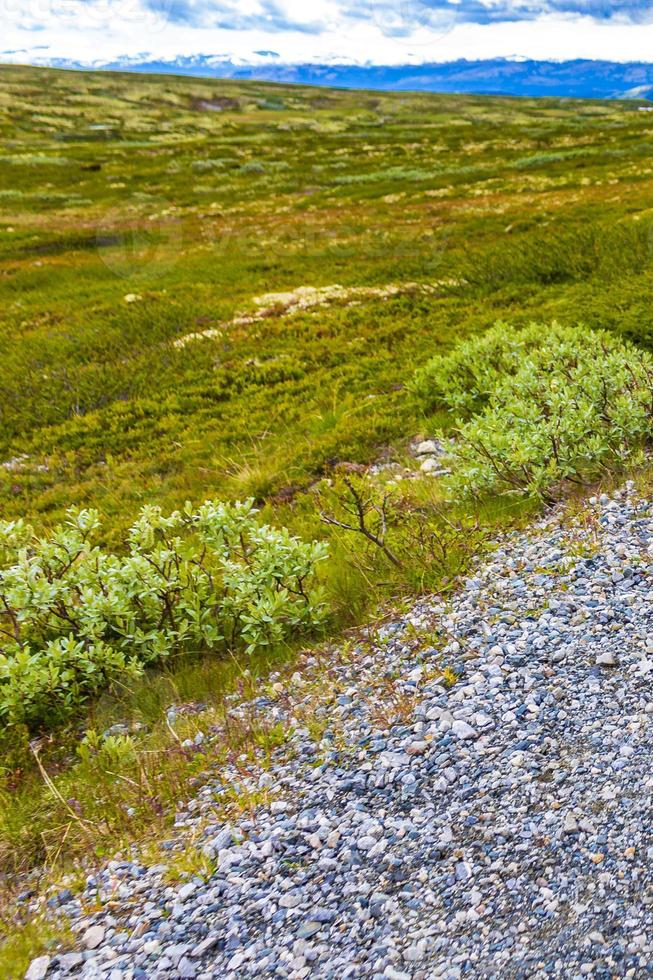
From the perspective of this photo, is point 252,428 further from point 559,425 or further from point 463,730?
point 463,730

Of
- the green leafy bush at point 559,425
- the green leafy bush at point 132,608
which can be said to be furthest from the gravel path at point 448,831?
the green leafy bush at point 559,425

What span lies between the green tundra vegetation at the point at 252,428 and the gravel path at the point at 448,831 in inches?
28.2

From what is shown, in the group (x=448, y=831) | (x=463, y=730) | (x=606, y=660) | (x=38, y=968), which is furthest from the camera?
(x=606, y=660)

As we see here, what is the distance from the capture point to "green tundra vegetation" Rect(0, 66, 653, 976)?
6129 mm

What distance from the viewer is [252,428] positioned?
48.6ft

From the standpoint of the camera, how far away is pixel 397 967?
10.9 ft

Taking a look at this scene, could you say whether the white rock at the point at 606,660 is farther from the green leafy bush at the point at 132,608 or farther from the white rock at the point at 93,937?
the white rock at the point at 93,937

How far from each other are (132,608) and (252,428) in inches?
322

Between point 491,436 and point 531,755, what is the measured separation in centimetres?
447

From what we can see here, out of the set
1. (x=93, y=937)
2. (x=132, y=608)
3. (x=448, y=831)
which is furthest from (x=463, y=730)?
(x=132, y=608)

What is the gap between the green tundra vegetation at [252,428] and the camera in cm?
613

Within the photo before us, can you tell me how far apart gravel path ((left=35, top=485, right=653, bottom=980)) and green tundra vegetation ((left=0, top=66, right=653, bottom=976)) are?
717mm

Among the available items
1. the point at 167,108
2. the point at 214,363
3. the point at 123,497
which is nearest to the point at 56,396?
the point at 214,363

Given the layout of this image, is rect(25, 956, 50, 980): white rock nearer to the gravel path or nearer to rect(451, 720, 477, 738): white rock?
the gravel path
